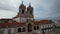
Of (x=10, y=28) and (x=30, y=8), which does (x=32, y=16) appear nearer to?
(x=30, y=8)

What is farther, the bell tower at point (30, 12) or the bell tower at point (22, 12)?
the bell tower at point (30, 12)

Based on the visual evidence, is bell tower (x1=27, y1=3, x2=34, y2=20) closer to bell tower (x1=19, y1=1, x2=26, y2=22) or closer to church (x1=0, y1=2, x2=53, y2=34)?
church (x1=0, y1=2, x2=53, y2=34)

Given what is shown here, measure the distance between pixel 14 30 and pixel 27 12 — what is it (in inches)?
328

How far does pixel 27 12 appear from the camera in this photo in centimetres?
2933

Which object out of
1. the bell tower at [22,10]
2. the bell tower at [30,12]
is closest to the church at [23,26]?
the bell tower at [22,10]

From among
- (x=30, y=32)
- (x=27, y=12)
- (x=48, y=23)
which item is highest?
(x=27, y=12)

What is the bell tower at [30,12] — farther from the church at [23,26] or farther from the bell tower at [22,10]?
the bell tower at [22,10]

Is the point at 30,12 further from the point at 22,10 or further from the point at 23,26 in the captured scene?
the point at 23,26

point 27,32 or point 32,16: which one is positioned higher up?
point 32,16

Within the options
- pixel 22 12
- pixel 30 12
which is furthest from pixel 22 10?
pixel 30 12

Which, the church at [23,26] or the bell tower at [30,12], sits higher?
the bell tower at [30,12]

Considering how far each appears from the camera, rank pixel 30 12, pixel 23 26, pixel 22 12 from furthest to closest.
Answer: pixel 30 12
pixel 22 12
pixel 23 26

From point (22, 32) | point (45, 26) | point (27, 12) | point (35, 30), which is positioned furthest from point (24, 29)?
point (27, 12)

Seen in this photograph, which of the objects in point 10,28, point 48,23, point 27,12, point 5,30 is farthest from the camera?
point 27,12
